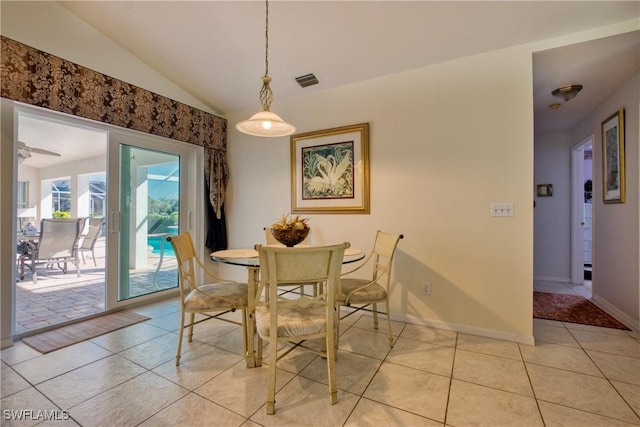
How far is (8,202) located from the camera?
2.32 metres

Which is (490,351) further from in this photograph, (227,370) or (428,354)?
(227,370)

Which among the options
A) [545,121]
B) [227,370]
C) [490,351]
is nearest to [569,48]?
[545,121]

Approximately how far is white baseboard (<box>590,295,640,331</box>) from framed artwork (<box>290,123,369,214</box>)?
2676 millimetres

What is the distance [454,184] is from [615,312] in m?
2.25

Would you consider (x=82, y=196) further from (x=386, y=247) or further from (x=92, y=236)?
(x=386, y=247)

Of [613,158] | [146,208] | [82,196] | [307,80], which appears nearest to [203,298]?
[146,208]

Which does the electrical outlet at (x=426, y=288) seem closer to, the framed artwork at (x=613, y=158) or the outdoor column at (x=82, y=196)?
the framed artwork at (x=613, y=158)

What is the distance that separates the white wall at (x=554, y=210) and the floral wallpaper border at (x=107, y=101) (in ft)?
16.3

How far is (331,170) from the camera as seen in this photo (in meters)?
3.26

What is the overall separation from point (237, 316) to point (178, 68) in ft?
9.64

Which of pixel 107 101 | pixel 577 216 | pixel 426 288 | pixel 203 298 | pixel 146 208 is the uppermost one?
pixel 107 101

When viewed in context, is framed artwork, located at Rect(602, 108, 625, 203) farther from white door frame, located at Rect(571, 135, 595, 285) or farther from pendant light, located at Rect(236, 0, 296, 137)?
pendant light, located at Rect(236, 0, 296, 137)

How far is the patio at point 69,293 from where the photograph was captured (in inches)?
114

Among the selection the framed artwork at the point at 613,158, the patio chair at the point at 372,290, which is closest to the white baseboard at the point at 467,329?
the patio chair at the point at 372,290
